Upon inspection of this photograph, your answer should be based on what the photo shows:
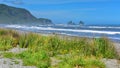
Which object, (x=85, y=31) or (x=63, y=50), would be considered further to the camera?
(x=85, y=31)

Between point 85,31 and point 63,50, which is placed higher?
point 63,50

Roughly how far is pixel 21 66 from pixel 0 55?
3.22 metres

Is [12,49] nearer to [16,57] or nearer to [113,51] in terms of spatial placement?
[16,57]

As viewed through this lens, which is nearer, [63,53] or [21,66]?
[21,66]

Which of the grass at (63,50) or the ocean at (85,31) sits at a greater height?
the grass at (63,50)

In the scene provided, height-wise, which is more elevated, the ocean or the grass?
the grass

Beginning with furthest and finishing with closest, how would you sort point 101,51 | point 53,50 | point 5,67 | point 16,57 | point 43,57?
point 53,50 → point 101,51 → point 16,57 → point 43,57 → point 5,67

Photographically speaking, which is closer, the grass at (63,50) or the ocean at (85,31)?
the grass at (63,50)

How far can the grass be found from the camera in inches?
546

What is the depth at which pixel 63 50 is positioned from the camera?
18734 mm

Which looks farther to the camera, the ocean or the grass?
the ocean

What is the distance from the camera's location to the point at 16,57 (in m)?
16.4

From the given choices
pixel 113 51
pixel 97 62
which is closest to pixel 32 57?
pixel 97 62

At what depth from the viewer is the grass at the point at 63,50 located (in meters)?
13.9
